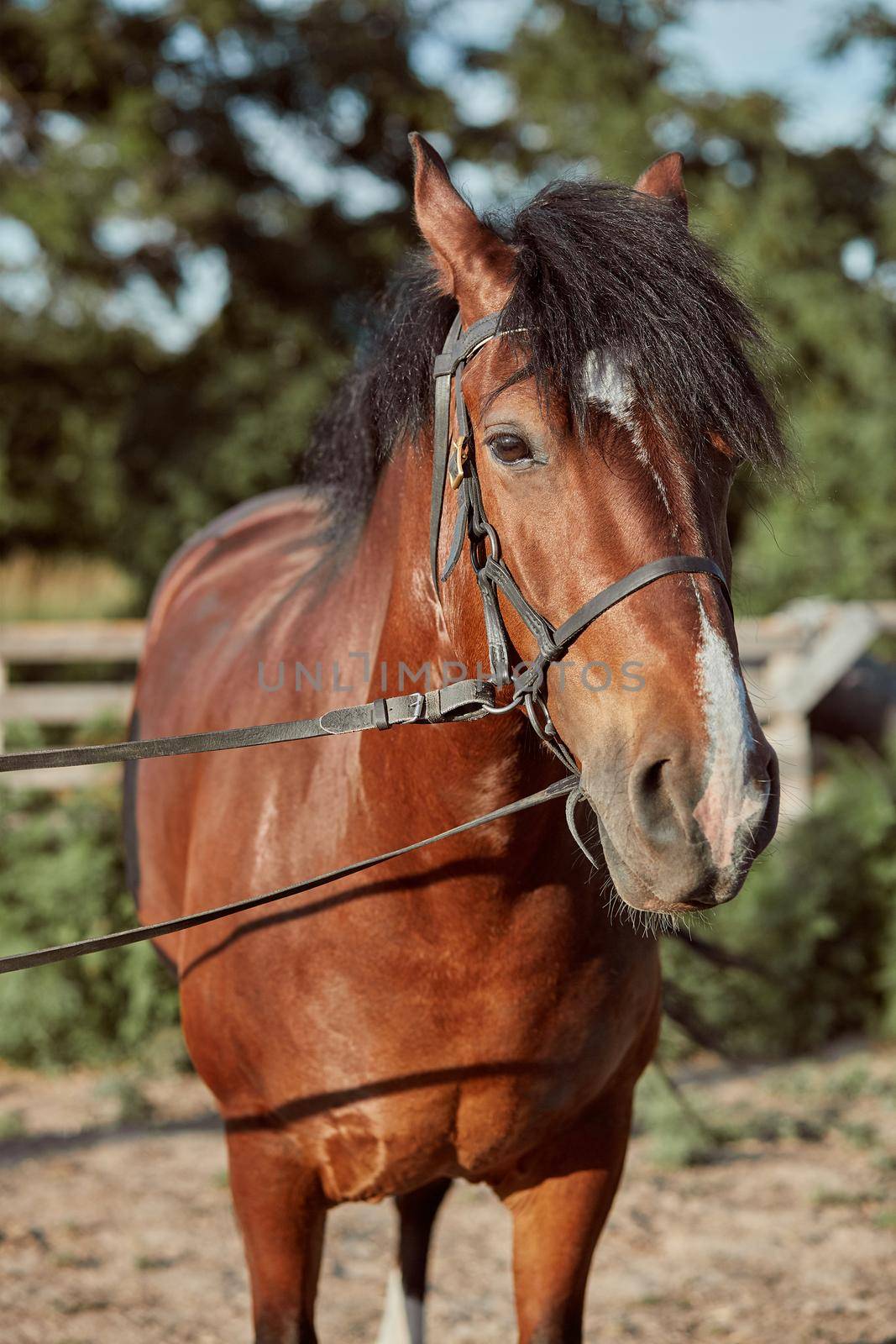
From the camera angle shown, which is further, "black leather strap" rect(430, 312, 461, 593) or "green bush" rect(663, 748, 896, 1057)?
"green bush" rect(663, 748, 896, 1057)

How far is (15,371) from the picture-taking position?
1382 centimetres

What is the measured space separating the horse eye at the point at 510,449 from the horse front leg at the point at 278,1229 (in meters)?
1.37

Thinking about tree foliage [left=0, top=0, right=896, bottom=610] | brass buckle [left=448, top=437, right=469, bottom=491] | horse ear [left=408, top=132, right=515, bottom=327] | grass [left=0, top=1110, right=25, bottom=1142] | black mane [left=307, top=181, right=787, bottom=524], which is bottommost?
grass [left=0, top=1110, right=25, bottom=1142]

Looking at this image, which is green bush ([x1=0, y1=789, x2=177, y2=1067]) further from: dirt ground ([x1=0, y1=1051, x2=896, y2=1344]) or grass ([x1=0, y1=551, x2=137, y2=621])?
grass ([x1=0, y1=551, x2=137, y2=621])

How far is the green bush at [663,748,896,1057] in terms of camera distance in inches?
230

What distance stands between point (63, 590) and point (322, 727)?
13096 mm

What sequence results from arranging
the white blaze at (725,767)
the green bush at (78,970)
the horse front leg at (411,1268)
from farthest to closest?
the green bush at (78,970) → the horse front leg at (411,1268) → the white blaze at (725,767)

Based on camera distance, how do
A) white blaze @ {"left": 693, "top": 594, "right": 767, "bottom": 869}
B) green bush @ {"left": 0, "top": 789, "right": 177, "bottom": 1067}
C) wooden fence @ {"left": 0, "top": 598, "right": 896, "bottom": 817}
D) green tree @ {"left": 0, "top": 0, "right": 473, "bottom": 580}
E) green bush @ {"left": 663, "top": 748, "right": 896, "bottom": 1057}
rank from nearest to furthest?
1. white blaze @ {"left": 693, "top": 594, "right": 767, "bottom": 869}
2. green bush @ {"left": 0, "top": 789, "right": 177, "bottom": 1067}
3. green bush @ {"left": 663, "top": 748, "right": 896, "bottom": 1057}
4. wooden fence @ {"left": 0, "top": 598, "right": 896, "bottom": 817}
5. green tree @ {"left": 0, "top": 0, "right": 473, "bottom": 580}

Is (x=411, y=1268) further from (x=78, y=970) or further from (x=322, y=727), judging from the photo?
(x=78, y=970)

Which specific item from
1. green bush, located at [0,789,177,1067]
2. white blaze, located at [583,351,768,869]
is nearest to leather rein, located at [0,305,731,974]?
white blaze, located at [583,351,768,869]

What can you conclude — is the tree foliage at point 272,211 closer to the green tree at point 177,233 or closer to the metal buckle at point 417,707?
the green tree at point 177,233

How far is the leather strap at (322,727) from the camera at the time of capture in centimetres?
191

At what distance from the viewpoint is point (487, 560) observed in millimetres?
1821

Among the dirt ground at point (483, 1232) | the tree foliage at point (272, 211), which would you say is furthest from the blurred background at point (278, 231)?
the dirt ground at point (483, 1232)
